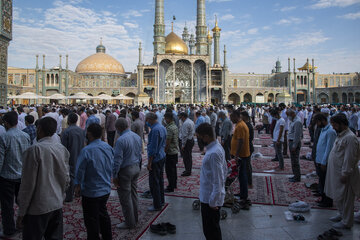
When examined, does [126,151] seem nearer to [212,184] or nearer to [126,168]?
[126,168]

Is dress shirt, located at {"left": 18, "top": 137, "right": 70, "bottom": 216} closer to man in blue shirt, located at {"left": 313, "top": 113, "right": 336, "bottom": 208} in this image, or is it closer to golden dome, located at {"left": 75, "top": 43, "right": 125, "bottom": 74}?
man in blue shirt, located at {"left": 313, "top": 113, "right": 336, "bottom": 208}

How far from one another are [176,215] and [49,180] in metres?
2.57

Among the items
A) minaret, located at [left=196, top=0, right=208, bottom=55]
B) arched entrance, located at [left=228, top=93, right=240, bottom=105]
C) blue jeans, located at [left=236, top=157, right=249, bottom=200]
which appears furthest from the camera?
arched entrance, located at [left=228, top=93, right=240, bottom=105]

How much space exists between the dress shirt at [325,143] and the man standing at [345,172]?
0.59 metres

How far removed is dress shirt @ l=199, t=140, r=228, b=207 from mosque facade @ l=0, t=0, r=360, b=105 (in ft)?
100

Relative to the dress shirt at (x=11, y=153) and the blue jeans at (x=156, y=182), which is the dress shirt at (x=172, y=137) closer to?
the blue jeans at (x=156, y=182)

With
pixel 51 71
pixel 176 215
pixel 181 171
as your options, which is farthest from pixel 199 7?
pixel 176 215

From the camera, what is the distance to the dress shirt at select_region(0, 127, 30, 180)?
378 centimetres

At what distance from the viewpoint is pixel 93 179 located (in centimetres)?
329

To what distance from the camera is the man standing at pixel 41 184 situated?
268 cm

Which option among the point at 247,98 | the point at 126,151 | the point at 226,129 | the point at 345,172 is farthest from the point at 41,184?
the point at 247,98

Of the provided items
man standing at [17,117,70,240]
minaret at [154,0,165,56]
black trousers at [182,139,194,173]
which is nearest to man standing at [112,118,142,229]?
man standing at [17,117,70,240]

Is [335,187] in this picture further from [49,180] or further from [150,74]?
A: [150,74]

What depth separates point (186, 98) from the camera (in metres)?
44.8
